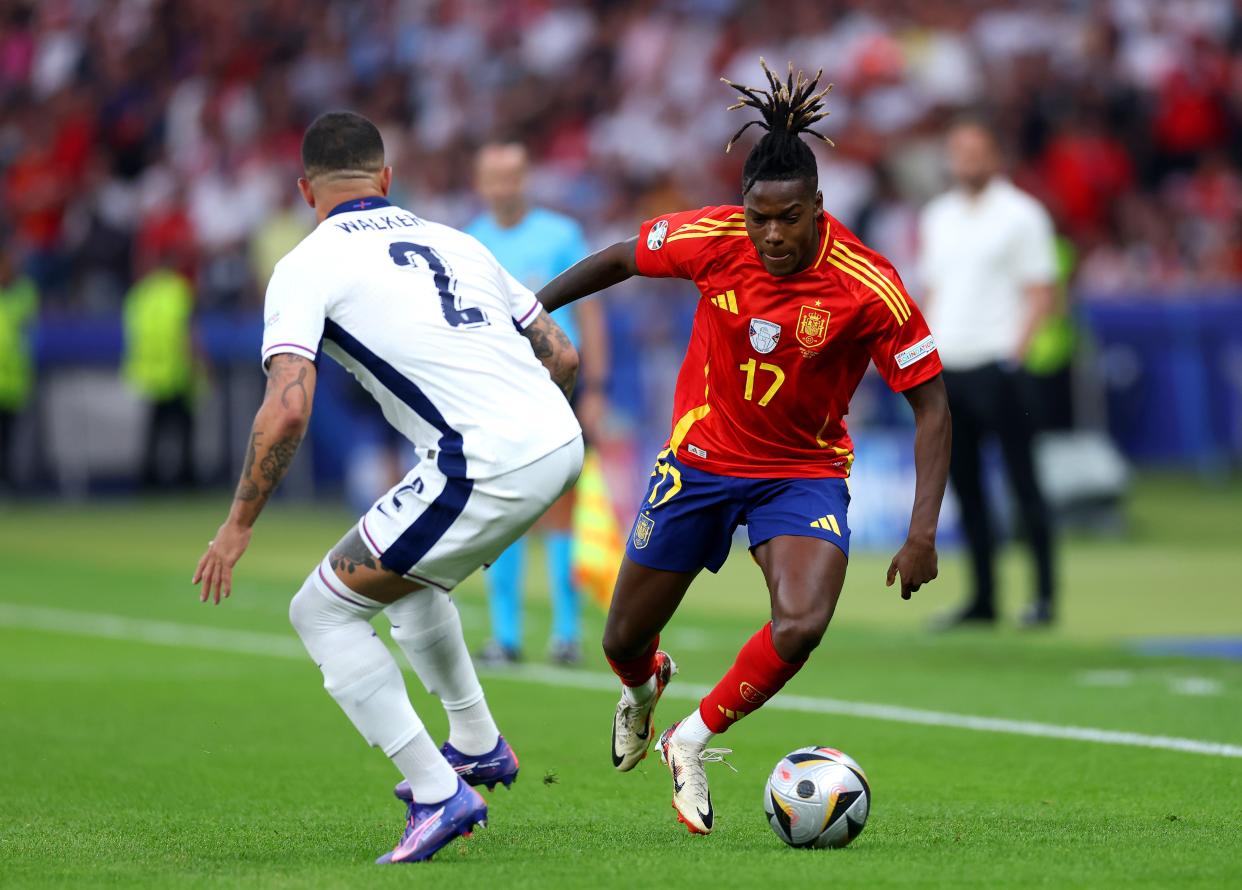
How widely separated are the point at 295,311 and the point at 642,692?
1.85 metres

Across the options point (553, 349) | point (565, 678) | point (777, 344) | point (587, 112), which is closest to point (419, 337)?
point (553, 349)

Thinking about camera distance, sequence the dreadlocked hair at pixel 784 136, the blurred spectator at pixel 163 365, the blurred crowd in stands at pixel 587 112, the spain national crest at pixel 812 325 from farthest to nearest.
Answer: the blurred spectator at pixel 163 365 → the blurred crowd in stands at pixel 587 112 → the spain national crest at pixel 812 325 → the dreadlocked hair at pixel 784 136

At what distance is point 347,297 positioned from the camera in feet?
17.8

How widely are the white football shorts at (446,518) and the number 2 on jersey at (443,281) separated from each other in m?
0.40

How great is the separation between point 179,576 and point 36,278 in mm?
9602

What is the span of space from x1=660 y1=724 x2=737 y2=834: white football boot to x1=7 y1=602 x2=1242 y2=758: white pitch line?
2083mm

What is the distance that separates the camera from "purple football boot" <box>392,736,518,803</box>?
6.03 metres

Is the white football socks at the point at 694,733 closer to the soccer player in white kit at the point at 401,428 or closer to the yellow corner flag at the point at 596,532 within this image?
the soccer player in white kit at the point at 401,428

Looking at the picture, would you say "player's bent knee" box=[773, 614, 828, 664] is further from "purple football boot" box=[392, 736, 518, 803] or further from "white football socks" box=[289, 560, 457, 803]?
"white football socks" box=[289, 560, 457, 803]

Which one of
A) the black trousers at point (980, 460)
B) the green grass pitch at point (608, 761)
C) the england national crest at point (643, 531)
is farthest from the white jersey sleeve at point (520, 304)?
the black trousers at point (980, 460)

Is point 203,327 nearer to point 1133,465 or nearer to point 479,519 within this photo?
point 1133,465

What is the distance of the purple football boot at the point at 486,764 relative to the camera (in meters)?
6.03

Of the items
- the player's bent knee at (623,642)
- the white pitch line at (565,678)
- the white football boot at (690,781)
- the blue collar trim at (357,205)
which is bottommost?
the white pitch line at (565,678)

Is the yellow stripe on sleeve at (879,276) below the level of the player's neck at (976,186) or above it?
below
